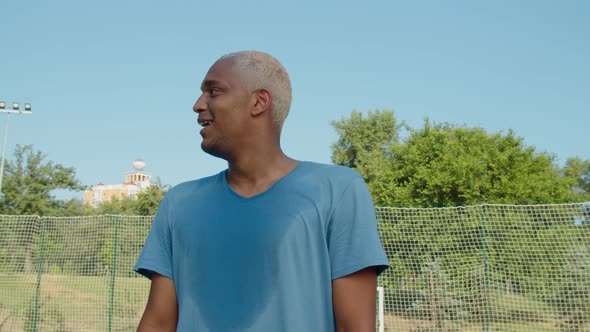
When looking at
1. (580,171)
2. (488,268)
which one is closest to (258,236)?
(488,268)

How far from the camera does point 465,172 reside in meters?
18.6

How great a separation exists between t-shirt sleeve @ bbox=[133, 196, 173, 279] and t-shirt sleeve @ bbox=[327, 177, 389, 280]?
417 millimetres

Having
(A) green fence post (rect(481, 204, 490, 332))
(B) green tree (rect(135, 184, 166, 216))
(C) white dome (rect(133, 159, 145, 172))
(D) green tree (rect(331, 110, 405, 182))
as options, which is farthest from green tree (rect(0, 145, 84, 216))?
(C) white dome (rect(133, 159, 145, 172))

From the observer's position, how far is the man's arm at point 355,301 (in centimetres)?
127

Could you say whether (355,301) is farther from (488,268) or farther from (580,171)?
(580,171)

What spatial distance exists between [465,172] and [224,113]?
1806 centimetres

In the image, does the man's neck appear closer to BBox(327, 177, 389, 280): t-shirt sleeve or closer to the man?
the man

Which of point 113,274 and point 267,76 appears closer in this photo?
point 267,76

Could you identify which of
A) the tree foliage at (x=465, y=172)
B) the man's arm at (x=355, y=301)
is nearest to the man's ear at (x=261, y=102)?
the man's arm at (x=355, y=301)

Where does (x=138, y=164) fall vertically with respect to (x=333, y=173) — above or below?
above

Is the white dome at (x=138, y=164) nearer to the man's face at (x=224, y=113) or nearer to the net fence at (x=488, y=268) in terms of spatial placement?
the net fence at (x=488, y=268)

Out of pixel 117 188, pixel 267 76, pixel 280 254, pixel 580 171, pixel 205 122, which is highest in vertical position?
pixel 117 188

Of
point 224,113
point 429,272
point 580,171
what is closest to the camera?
point 224,113

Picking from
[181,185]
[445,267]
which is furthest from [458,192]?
[181,185]
